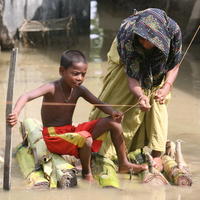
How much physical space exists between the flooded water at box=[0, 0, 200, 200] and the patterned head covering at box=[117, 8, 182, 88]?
0.89m

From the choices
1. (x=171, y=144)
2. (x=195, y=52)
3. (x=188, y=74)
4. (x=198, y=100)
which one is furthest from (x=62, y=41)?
(x=171, y=144)

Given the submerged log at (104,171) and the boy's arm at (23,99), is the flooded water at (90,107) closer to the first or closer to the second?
the submerged log at (104,171)

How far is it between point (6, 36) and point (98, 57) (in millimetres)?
1760

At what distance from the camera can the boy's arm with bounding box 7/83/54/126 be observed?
3959mm

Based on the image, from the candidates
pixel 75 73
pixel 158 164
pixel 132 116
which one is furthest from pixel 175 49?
pixel 158 164

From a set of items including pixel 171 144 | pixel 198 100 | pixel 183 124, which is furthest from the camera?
pixel 198 100

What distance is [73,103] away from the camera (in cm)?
455

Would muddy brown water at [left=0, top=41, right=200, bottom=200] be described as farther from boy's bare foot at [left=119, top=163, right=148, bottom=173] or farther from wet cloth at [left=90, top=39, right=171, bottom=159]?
wet cloth at [left=90, top=39, right=171, bottom=159]

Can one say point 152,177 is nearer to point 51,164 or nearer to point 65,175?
point 65,175

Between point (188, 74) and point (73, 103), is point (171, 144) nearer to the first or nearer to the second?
point (73, 103)

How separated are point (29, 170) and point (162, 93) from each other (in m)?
1.25

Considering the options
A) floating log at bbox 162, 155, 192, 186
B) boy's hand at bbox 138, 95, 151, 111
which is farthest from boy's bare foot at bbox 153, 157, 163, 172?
boy's hand at bbox 138, 95, 151, 111

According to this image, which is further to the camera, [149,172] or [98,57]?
[98,57]

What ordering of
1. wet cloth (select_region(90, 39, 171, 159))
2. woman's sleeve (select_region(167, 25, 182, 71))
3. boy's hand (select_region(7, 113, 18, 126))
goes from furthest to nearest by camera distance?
wet cloth (select_region(90, 39, 171, 159)) → woman's sleeve (select_region(167, 25, 182, 71)) → boy's hand (select_region(7, 113, 18, 126))
